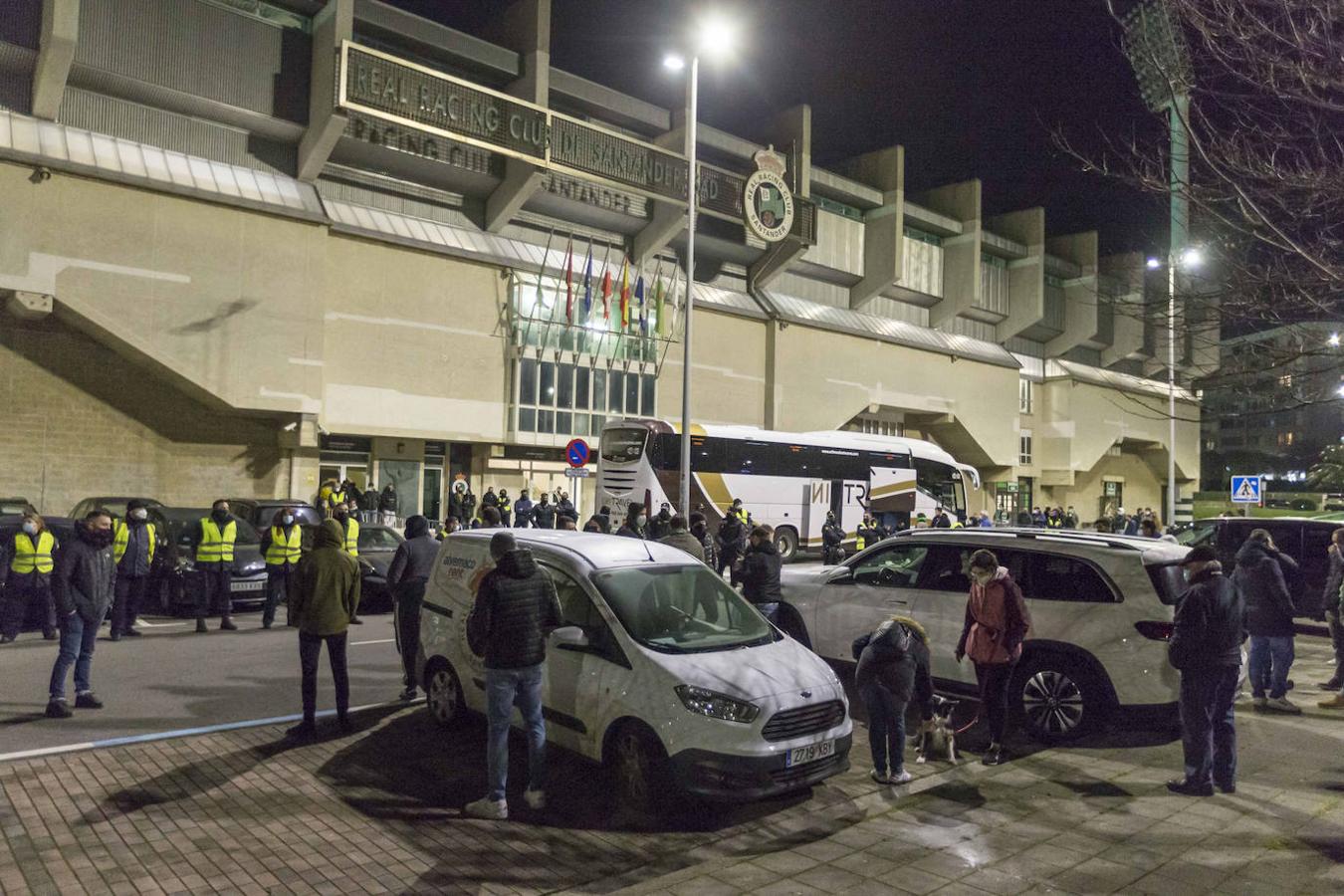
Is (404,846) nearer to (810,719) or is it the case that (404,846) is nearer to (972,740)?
(810,719)

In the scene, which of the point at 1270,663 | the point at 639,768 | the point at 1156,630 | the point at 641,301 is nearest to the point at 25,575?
the point at 639,768

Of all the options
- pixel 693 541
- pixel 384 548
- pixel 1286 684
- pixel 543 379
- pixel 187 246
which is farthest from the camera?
pixel 543 379

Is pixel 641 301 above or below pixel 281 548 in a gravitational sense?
above

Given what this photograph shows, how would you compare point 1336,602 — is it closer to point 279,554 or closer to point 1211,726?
point 1211,726

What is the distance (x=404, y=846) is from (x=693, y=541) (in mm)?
6213

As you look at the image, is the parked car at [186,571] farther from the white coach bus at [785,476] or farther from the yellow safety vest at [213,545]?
the white coach bus at [785,476]

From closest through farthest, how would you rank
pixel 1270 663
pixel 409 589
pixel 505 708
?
pixel 505 708, pixel 409 589, pixel 1270 663

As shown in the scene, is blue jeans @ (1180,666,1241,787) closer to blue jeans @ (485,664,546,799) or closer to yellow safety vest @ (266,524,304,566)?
blue jeans @ (485,664,546,799)

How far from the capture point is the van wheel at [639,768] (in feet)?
17.0

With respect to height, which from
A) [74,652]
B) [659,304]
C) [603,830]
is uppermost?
[659,304]

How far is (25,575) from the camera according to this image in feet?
34.0

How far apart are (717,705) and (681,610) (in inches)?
39.8

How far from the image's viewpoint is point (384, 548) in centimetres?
1423

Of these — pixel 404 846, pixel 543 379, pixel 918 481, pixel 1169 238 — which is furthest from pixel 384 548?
pixel 918 481
